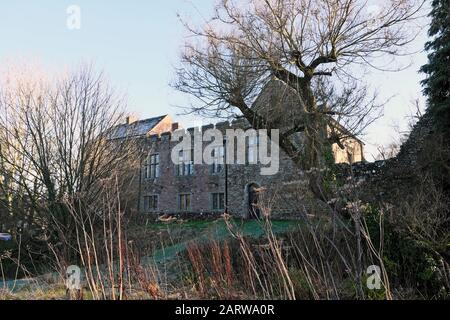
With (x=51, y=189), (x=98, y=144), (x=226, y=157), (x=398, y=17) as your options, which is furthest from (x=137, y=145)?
(x=398, y=17)

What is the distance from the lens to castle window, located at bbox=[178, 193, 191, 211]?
25172 mm

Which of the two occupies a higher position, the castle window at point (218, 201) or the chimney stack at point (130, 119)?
the chimney stack at point (130, 119)

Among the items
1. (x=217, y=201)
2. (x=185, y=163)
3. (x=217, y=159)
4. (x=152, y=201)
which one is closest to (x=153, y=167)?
(x=152, y=201)

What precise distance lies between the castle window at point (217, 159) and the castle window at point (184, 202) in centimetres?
243

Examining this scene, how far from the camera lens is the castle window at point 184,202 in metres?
25.2

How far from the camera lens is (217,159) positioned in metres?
24.2

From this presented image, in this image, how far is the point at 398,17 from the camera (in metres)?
10.6

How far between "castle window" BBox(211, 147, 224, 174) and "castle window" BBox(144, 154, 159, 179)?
4.86 meters

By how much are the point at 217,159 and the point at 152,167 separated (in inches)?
219

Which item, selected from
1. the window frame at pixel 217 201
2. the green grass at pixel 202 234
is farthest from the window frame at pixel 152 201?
the green grass at pixel 202 234

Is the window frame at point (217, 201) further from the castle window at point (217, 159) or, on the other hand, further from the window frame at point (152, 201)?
the window frame at point (152, 201)

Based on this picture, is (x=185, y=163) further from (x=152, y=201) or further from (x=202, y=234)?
(x=202, y=234)

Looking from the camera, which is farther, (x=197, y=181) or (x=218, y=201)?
(x=197, y=181)
